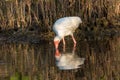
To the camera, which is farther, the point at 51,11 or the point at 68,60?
the point at 51,11

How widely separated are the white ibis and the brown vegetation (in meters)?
1.19

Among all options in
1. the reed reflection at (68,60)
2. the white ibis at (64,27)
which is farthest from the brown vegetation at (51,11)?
the reed reflection at (68,60)

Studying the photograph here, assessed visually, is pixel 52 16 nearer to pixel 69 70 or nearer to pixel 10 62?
pixel 10 62

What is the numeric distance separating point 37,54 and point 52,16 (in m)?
3.30

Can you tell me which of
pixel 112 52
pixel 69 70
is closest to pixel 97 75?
pixel 69 70

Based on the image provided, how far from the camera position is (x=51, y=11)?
50.2 feet

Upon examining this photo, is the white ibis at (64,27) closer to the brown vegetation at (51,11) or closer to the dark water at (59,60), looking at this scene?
the dark water at (59,60)

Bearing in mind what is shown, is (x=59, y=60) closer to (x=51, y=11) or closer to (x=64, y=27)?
(x=64, y=27)

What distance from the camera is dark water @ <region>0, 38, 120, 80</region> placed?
371 inches

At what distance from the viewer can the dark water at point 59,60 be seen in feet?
30.9

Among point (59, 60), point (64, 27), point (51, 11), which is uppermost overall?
point (51, 11)

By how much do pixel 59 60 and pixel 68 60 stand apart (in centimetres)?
24

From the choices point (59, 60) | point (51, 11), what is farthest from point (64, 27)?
point (59, 60)

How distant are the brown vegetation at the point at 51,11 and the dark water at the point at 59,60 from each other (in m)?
1.25
